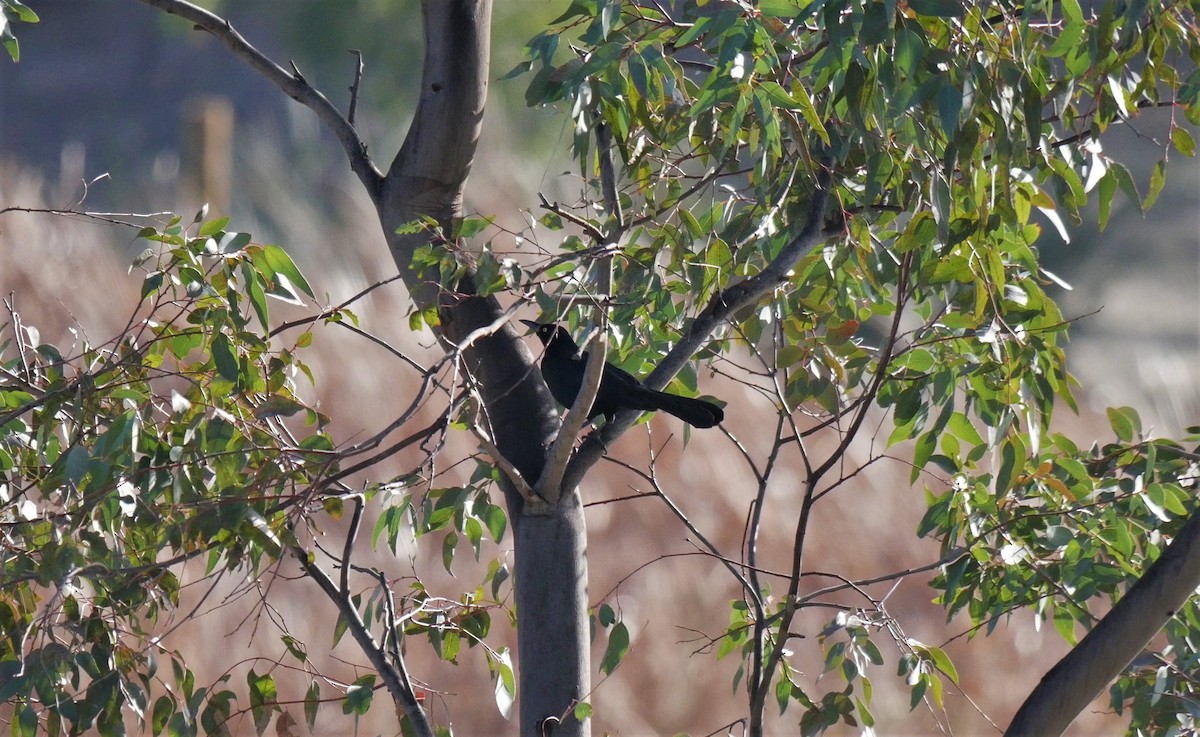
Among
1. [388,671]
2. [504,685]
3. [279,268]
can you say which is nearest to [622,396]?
[504,685]

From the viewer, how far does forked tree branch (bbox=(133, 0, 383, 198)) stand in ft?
6.31

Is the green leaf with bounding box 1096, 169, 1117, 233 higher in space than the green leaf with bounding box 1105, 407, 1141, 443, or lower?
higher

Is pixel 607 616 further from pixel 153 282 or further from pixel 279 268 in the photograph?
pixel 153 282

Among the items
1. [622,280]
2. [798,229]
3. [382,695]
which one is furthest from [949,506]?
[382,695]

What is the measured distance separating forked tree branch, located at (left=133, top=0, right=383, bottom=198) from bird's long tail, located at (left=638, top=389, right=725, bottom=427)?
652mm

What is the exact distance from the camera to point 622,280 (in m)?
1.73

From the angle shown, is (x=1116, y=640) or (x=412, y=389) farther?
(x=412, y=389)

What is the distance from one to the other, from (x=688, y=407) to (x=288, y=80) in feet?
3.34

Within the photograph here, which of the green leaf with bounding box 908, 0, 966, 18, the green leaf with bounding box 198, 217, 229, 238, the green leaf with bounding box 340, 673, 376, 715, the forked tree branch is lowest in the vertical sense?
the green leaf with bounding box 340, 673, 376, 715

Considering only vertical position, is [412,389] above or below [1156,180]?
above

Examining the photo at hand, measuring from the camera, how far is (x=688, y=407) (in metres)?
2.29

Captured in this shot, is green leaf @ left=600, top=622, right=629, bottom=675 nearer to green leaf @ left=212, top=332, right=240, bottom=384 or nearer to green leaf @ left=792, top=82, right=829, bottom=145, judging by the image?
green leaf @ left=212, top=332, right=240, bottom=384

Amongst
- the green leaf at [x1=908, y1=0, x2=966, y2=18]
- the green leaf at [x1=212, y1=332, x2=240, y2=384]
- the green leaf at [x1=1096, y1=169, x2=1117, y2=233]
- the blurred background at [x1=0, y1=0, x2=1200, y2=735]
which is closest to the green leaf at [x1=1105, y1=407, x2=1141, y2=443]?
the green leaf at [x1=1096, y1=169, x2=1117, y2=233]

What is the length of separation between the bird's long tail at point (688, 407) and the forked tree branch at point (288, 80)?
0.65 meters
